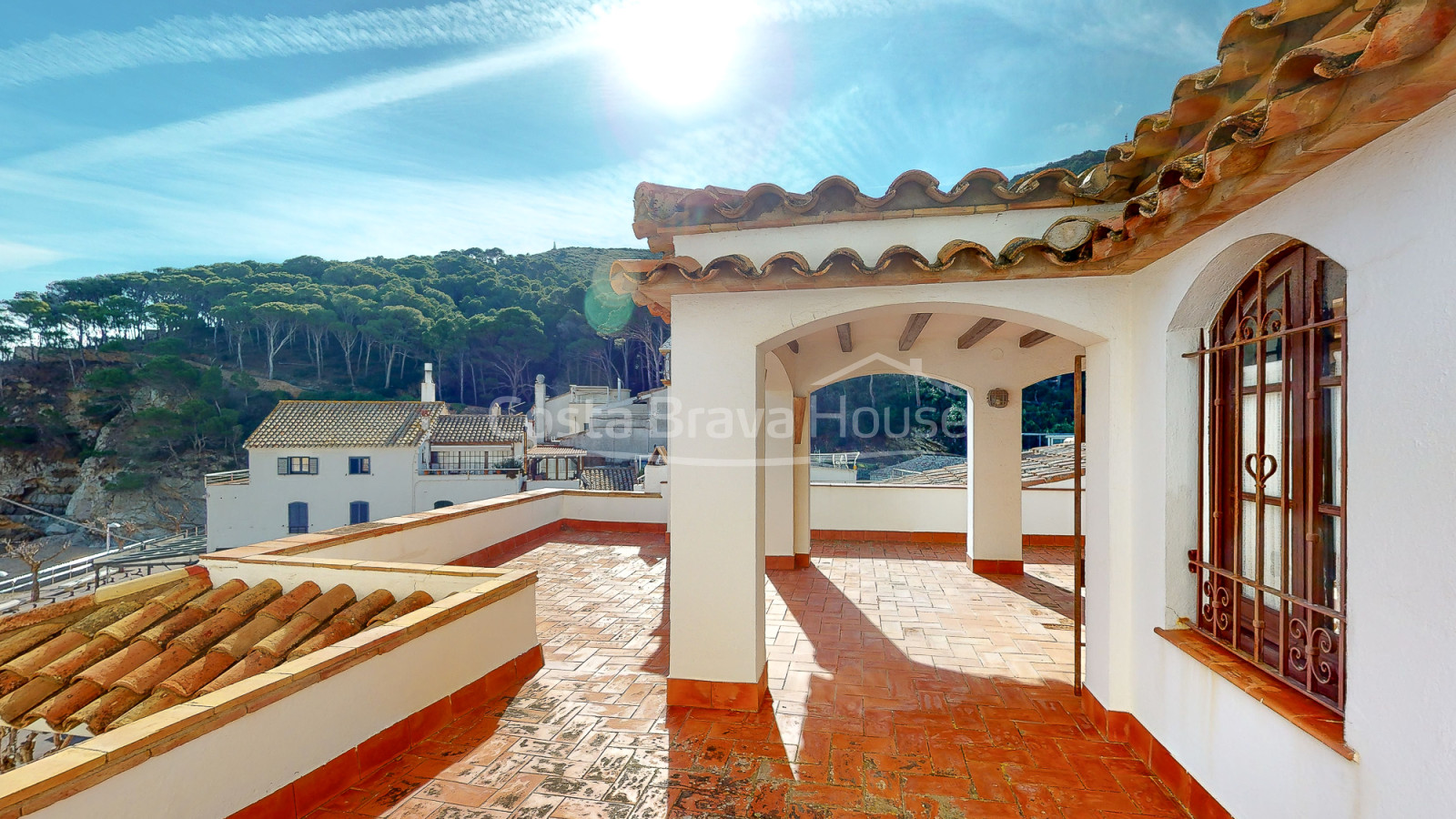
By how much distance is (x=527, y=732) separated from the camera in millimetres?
3703

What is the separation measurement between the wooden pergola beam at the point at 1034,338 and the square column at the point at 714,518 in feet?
12.8

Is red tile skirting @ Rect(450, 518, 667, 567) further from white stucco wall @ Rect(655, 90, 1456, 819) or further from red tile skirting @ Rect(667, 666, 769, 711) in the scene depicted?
white stucco wall @ Rect(655, 90, 1456, 819)

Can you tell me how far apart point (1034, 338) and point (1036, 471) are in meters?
5.36

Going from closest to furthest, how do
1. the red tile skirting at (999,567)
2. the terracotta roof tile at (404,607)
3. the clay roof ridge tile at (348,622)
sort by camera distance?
the clay roof ridge tile at (348,622)
the terracotta roof tile at (404,607)
the red tile skirting at (999,567)

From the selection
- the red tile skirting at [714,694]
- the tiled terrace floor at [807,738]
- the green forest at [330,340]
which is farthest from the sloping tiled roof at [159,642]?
the green forest at [330,340]

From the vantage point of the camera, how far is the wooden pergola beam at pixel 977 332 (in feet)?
17.8

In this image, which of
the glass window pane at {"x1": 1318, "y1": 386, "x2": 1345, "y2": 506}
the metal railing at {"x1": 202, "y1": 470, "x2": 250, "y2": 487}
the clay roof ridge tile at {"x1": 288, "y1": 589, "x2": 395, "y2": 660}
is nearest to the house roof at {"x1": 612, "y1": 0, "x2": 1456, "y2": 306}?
the glass window pane at {"x1": 1318, "y1": 386, "x2": 1345, "y2": 506}

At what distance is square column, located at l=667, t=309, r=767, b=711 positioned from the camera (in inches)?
157

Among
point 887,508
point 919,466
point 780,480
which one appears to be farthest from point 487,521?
point 919,466

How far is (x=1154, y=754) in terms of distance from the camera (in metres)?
3.22

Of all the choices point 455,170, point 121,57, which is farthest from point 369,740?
point 121,57

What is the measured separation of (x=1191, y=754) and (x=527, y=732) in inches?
149

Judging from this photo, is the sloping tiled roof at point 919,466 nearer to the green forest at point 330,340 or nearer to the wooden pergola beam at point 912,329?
the green forest at point 330,340

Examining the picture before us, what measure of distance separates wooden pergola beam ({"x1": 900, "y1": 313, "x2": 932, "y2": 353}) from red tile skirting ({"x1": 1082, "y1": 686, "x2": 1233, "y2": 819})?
3177mm
